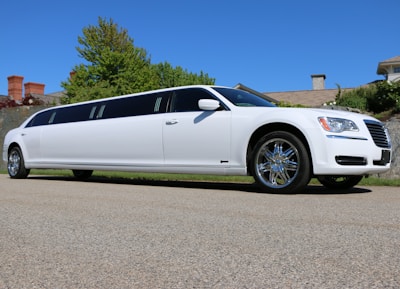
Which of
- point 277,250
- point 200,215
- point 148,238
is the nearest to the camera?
point 277,250

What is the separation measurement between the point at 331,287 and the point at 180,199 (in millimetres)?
3684

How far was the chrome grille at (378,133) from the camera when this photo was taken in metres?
6.70

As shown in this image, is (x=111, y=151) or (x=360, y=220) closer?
(x=360, y=220)

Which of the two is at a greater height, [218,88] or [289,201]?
[218,88]

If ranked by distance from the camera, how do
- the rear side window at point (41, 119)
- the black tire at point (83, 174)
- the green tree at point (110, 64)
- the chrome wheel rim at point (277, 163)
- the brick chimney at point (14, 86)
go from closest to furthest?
the chrome wheel rim at point (277, 163) < the rear side window at point (41, 119) < the black tire at point (83, 174) < the green tree at point (110, 64) < the brick chimney at point (14, 86)

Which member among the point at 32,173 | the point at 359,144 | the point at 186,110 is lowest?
the point at 32,173

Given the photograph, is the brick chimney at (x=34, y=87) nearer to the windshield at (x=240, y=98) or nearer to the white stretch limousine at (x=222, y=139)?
the white stretch limousine at (x=222, y=139)

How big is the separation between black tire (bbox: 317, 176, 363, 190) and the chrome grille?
82cm

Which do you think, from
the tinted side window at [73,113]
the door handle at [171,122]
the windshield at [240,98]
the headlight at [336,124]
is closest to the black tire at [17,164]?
the tinted side window at [73,113]

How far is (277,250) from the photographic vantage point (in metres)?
3.08

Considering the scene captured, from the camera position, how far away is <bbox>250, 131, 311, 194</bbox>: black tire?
6.29m

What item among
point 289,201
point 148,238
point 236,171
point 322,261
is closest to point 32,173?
point 236,171

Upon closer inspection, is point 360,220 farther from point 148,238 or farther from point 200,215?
point 148,238

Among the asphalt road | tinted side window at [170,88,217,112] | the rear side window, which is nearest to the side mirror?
tinted side window at [170,88,217,112]
